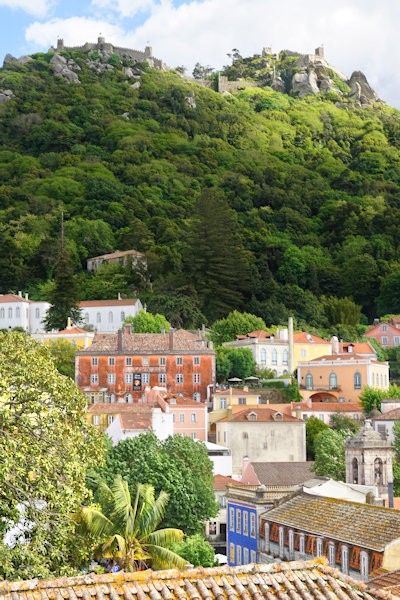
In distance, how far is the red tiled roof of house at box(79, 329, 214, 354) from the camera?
274 ft

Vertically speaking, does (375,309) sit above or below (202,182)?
below

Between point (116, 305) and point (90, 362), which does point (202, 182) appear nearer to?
point (116, 305)

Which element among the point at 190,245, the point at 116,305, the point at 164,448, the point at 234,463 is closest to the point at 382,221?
the point at 190,245

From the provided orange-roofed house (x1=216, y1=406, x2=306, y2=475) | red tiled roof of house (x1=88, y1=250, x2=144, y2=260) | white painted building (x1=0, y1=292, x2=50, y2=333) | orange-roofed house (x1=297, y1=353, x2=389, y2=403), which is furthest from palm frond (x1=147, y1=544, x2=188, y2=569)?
red tiled roof of house (x1=88, y1=250, x2=144, y2=260)

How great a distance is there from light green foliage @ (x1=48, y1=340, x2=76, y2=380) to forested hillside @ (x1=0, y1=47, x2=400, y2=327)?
16.7m

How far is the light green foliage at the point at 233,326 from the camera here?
315 feet

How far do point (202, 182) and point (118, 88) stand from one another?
Result: 172ft

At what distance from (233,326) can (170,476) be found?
51.1 meters

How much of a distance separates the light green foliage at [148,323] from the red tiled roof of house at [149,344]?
17.4ft

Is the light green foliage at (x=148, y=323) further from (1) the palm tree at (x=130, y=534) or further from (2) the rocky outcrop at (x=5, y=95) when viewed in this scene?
(2) the rocky outcrop at (x=5, y=95)

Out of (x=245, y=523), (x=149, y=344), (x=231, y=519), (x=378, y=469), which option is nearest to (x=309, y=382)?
(x=149, y=344)

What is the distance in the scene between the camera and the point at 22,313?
105 meters

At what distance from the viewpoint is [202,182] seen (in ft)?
502

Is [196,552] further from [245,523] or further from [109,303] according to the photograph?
[109,303]
